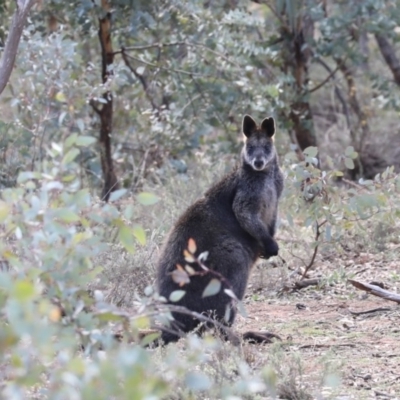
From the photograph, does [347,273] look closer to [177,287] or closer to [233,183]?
[233,183]

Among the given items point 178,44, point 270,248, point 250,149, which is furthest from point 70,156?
point 178,44

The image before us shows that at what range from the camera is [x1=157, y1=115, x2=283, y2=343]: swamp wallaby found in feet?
18.9

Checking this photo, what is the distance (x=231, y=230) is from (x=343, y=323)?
1.01m

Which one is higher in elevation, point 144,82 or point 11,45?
point 144,82

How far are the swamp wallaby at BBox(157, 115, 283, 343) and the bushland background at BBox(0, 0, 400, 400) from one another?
1.09 ft

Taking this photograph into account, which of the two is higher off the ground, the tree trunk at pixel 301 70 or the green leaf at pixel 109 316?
the tree trunk at pixel 301 70

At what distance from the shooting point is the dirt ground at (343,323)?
499 centimetres

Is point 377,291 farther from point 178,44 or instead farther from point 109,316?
point 178,44

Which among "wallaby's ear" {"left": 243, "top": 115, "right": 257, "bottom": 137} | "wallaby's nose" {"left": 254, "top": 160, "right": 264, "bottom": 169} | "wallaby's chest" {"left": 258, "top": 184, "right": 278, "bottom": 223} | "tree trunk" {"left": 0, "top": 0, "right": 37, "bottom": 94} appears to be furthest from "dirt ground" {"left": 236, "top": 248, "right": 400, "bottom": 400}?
"tree trunk" {"left": 0, "top": 0, "right": 37, "bottom": 94}

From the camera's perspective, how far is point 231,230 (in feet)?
20.6

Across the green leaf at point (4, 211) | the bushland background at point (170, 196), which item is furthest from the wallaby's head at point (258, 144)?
the green leaf at point (4, 211)

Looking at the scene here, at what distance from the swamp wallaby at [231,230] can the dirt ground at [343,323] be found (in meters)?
0.49

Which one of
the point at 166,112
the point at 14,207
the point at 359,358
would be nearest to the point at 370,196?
the point at 359,358

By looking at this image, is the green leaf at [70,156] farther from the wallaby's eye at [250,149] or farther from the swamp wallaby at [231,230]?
the wallaby's eye at [250,149]
